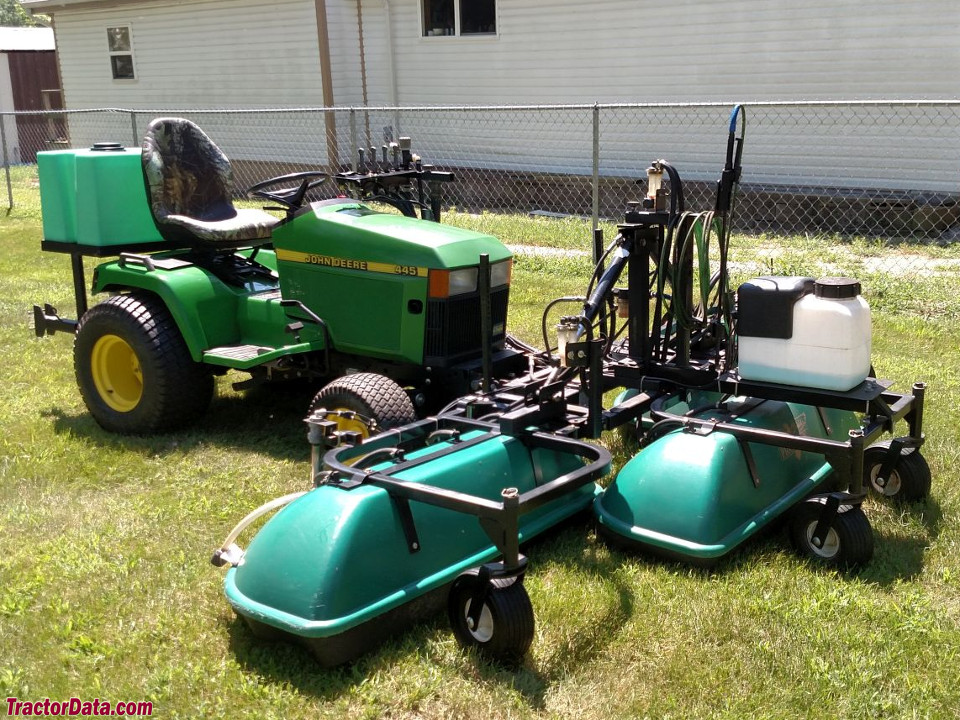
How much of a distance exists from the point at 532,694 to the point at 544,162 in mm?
12050

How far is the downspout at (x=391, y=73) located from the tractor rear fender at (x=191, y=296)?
34.6 ft

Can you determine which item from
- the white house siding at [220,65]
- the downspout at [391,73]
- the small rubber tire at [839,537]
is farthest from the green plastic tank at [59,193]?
the white house siding at [220,65]

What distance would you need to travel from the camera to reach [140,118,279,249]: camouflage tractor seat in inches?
223

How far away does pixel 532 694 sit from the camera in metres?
3.06

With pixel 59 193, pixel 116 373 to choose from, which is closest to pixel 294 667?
pixel 116 373

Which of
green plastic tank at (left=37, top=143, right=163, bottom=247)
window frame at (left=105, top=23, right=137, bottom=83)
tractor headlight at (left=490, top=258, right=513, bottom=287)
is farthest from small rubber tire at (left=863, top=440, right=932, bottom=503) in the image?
window frame at (left=105, top=23, right=137, bottom=83)

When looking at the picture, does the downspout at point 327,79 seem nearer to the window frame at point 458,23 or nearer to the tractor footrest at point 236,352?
the window frame at point 458,23

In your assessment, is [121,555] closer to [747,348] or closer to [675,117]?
[747,348]

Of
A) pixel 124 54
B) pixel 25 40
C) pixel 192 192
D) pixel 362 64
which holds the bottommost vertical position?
pixel 192 192

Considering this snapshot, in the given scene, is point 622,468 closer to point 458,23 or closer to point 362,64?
point 458,23

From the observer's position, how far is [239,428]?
5672mm

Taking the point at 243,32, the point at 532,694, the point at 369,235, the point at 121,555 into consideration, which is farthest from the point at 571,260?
the point at 243,32

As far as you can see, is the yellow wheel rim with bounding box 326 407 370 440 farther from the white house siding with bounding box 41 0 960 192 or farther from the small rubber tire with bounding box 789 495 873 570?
the white house siding with bounding box 41 0 960 192

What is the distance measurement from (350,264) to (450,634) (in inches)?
89.1
